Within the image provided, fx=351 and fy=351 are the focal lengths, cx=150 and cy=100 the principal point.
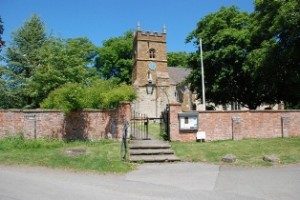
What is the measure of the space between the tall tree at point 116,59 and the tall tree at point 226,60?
2006 centimetres

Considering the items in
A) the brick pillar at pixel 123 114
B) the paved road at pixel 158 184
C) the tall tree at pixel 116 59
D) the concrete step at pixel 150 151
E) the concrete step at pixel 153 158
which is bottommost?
the paved road at pixel 158 184

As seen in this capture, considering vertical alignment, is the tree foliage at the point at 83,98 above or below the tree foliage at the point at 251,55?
below

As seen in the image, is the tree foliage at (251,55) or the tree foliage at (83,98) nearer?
the tree foliage at (83,98)

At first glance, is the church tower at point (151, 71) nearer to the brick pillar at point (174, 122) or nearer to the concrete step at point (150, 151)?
the brick pillar at point (174, 122)

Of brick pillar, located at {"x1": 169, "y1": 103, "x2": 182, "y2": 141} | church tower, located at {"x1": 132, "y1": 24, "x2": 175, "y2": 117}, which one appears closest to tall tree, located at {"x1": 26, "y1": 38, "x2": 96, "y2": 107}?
brick pillar, located at {"x1": 169, "y1": 103, "x2": 182, "y2": 141}

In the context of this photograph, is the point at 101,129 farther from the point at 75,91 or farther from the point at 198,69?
the point at 198,69

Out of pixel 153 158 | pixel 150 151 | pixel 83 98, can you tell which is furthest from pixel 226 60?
pixel 153 158

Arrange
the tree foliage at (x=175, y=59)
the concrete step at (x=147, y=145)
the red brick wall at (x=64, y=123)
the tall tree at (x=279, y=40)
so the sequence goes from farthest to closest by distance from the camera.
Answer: the tree foliage at (x=175, y=59) < the tall tree at (x=279, y=40) < the red brick wall at (x=64, y=123) < the concrete step at (x=147, y=145)

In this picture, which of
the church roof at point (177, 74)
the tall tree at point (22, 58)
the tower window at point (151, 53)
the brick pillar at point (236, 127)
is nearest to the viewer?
the brick pillar at point (236, 127)

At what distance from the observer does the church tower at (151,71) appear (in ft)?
159

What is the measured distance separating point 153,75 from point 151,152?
1426 inches

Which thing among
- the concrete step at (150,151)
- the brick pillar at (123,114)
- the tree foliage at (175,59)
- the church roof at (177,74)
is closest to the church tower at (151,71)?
the church roof at (177,74)

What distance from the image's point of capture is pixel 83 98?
58.6ft

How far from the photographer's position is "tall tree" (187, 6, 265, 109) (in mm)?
32688
